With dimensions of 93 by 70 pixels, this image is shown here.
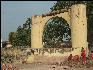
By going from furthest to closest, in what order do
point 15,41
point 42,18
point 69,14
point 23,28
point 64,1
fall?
point 23,28 → point 15,41 → point 64,1 → point 42,18 → point 69,14

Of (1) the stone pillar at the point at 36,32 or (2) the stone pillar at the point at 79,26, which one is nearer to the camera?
(2) the stone pillar at the point at 79,26

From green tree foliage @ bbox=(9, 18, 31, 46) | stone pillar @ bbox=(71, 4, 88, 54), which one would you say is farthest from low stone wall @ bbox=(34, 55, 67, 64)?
green tree foliage @ bbox=(9, 18, 31, 46)

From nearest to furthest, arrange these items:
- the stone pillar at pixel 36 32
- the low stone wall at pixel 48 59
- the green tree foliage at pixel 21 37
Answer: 1. the low stone wall at pixel 48 59
2. the stone pillar at pixel 36 32
3. the green tree foliage at pixel 21 37

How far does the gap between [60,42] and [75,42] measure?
917 cm

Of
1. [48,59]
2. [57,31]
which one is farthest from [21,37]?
[48,59]

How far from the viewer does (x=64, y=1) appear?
74.0ft

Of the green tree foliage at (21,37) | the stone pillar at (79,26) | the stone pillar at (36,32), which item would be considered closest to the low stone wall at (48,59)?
the stone pillar at (79,26)

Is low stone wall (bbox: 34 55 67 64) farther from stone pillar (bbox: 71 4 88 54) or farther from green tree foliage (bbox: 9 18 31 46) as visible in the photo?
green tree foliage (bbox: 9 18 31 46)

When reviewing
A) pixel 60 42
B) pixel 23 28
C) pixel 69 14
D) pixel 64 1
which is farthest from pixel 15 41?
pixel 69 14

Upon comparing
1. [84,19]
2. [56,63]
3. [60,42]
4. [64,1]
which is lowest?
[56,63]

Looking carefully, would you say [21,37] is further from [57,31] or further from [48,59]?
[48,59]

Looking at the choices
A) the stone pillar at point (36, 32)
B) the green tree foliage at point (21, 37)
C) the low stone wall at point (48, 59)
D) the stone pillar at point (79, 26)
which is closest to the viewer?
the stone pillar at point (79, 26)

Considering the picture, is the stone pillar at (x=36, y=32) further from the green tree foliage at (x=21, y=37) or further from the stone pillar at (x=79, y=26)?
the green tree foliage at (x=21, y=37)

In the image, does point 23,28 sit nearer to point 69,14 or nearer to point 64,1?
point 64,1
